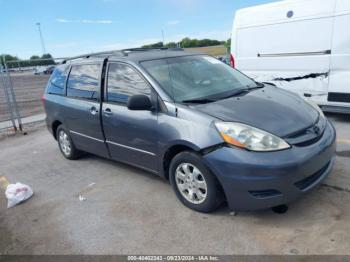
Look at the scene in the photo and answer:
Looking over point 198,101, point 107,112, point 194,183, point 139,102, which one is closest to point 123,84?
point 107,112

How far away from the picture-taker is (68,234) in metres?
3.47

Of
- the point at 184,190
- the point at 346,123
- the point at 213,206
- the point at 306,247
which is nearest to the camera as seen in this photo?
the point at 306,247

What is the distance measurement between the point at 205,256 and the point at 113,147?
2144mm

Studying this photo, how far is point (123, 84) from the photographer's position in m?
4.21

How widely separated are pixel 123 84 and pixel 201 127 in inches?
56.2

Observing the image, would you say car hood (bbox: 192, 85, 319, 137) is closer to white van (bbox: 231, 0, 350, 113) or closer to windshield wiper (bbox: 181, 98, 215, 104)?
windshield wiper (bbox: 181, 98, 215, 104)

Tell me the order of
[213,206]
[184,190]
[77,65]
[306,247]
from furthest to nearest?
[77,65]
[184,190]
[213,206]
[306,247]

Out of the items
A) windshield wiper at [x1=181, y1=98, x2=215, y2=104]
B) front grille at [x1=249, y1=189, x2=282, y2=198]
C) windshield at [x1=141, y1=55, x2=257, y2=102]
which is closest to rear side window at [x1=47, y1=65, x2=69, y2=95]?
windshield at [x1=141, y1=55, x2=257, y2=102]

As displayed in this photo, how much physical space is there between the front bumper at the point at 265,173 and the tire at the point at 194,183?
0.43 ft

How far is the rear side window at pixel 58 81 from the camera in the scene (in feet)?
17.8

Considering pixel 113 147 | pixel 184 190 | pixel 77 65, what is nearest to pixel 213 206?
pixel 184 190

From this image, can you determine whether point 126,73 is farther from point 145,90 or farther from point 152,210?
point 152,210

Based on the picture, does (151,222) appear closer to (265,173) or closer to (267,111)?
(265,173)

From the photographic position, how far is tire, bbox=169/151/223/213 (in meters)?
3.28
